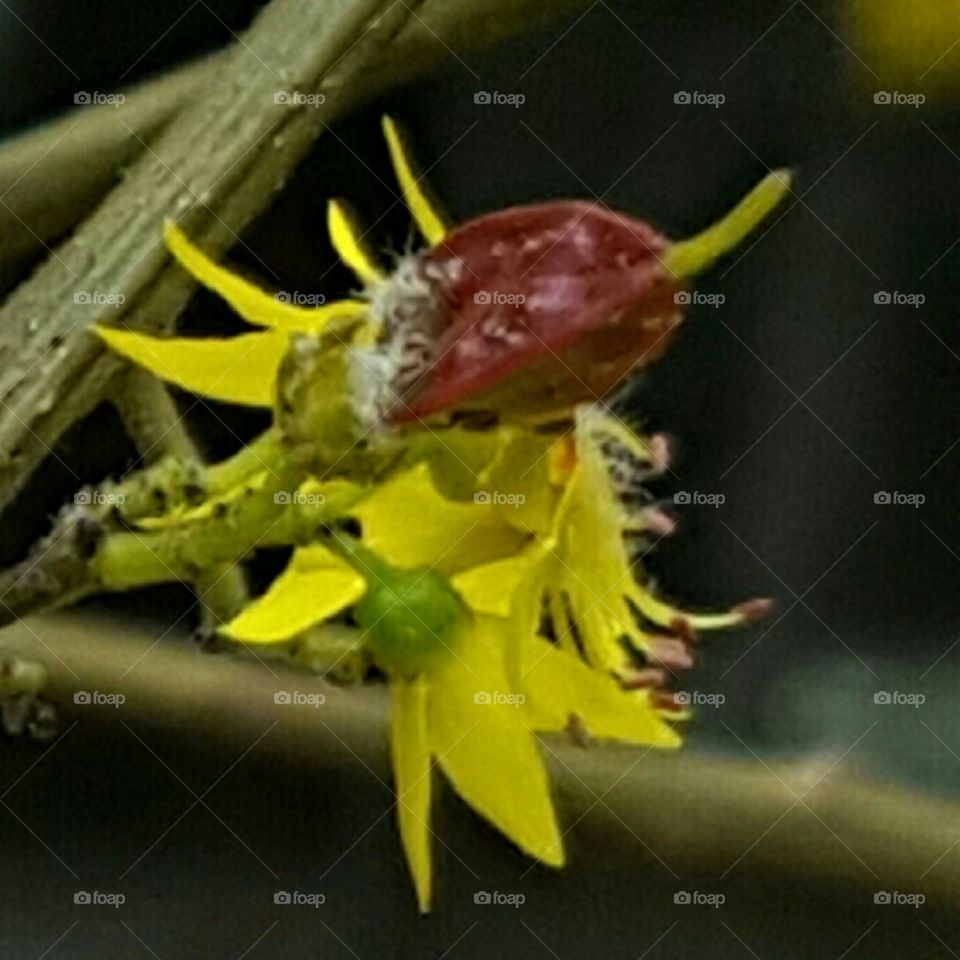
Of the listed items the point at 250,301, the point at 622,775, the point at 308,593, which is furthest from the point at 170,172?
the point at 622,775

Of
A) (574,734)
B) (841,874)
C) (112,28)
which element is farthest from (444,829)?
(112,28)

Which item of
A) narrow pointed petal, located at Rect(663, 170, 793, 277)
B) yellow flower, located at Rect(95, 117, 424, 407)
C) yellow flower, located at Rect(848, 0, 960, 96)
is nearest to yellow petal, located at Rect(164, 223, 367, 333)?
yellow flower, located at Rect(95, 117, 424, 407)

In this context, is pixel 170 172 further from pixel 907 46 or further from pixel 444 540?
pixel 907 46

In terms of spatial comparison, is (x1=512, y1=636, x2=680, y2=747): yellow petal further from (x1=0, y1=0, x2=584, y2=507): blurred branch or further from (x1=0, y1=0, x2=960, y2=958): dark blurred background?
(x1=0, y1=0, x2=584, y2=507): blurred branch

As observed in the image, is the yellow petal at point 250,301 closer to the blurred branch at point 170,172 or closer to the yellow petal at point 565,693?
the blurred branch at point 170,172

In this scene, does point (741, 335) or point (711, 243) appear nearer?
point (711, 243)

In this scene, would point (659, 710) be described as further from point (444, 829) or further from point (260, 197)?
point (260, 197)
